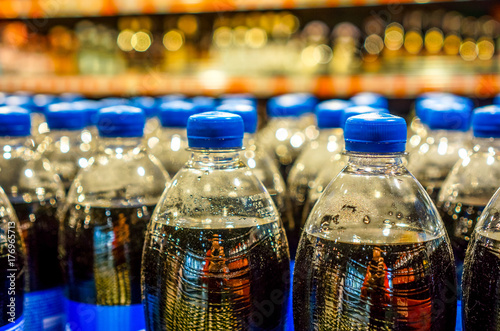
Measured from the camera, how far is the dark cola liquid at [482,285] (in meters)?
0.63

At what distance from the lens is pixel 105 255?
891 millimetres

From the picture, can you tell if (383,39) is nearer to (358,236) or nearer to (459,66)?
(459,66)

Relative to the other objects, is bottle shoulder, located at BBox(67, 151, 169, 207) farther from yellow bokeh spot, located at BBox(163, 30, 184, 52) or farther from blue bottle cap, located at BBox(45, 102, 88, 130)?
yellow bokeh spot, located at BBox(163, 30, 184, 52)

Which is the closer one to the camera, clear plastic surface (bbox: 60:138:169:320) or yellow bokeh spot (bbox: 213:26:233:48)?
clear plastic surface (bbox: 60:138:169:320)

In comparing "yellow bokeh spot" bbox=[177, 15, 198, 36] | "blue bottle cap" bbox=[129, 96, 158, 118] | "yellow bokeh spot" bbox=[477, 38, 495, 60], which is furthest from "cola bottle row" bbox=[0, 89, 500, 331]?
"yellow bokeh spot" bbox=[177, 15, 198, 36]

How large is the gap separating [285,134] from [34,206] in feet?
2.67

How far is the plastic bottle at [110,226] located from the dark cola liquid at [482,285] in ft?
1.52

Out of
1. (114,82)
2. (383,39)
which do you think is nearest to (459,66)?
(383,39)

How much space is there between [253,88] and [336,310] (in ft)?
8.29

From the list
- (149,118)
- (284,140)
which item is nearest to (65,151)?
(149,118)

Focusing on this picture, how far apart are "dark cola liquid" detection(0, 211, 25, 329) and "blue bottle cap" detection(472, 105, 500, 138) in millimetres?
694

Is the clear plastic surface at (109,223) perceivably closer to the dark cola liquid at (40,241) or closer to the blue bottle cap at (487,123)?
the dark cola liquid at (40,241)

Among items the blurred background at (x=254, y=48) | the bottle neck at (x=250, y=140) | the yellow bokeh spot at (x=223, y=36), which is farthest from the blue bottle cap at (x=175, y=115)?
the yellow bokeh spot at (x=223, y=36)

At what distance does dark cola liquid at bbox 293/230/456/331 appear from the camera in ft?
2.08
